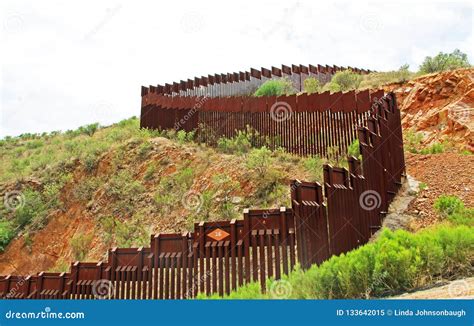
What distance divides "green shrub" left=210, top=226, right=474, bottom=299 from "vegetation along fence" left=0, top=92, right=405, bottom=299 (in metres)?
0.81

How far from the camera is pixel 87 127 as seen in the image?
28.8m

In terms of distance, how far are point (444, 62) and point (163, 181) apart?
11566 mm

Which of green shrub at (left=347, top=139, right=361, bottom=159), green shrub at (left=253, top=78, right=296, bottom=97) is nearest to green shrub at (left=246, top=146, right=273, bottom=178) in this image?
green shrub at (left=347, top=139, right=361, bottom=159)

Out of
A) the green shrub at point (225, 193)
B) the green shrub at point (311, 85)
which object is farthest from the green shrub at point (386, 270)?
the green shrub at point (311, 85)

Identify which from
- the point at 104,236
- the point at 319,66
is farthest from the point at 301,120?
the point at 319,66

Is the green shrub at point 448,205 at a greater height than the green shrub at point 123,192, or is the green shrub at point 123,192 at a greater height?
the green shrub at point 123,192

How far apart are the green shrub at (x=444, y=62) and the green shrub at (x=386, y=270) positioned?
42.4ft

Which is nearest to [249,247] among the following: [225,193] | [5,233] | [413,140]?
[225,193]

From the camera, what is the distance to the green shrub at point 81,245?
13.7 meters

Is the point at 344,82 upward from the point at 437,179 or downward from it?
upward

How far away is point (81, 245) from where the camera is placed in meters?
14.0

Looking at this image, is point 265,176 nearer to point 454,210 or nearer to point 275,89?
point 454,210

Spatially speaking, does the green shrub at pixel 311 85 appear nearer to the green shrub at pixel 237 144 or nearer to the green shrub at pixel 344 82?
the green shrub at pixel 344 82

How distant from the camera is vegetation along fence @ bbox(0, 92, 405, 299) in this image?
6844 mm
